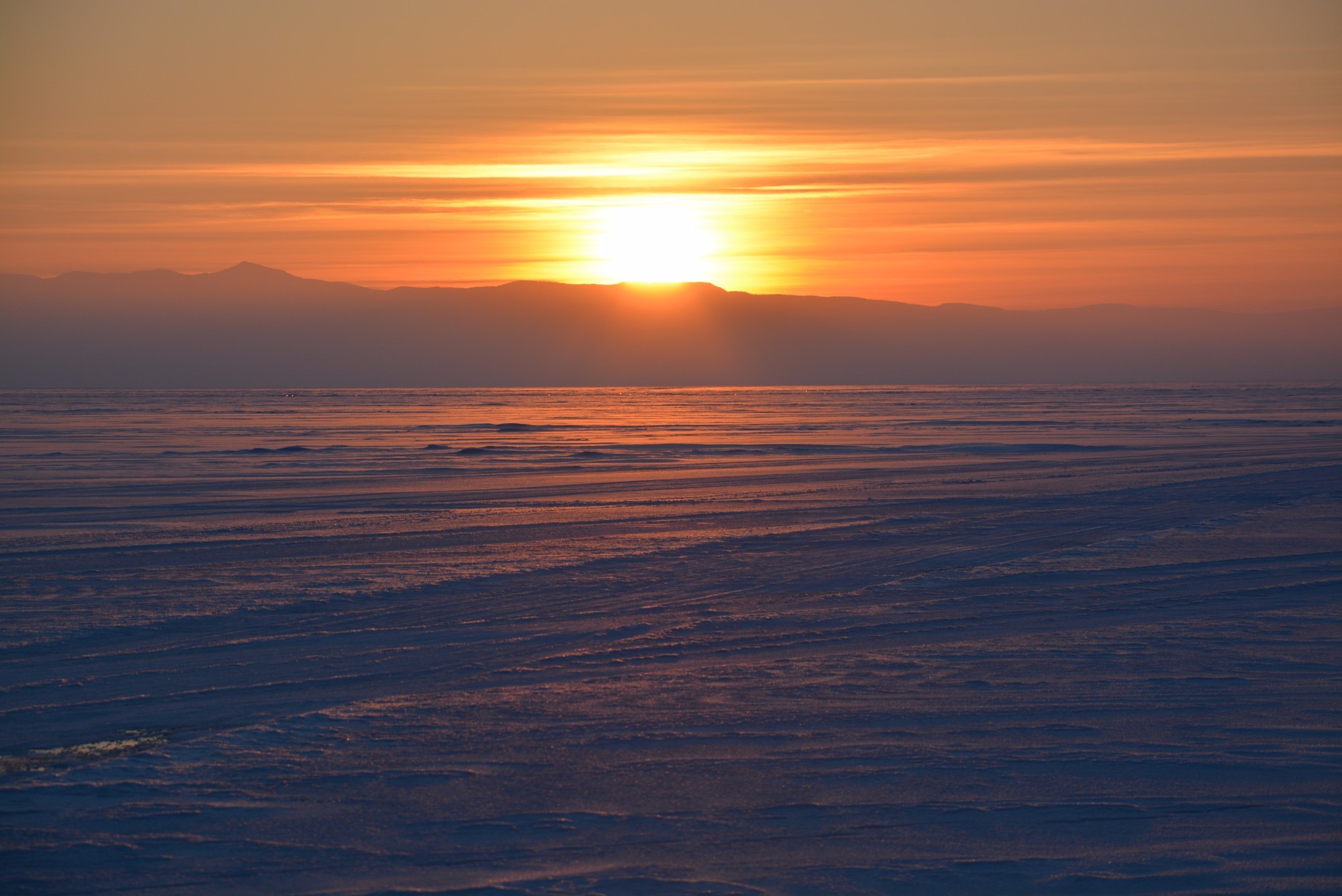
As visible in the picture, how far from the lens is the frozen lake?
14.6ft

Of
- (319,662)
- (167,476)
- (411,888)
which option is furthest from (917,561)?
(167,476)

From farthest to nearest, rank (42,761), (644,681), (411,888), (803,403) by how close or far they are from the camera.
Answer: (803,403) → (644,681) → (42,761) → (411,888)

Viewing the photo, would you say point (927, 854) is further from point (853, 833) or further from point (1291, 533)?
point (1291, 533)

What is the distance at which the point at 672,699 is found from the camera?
6.50 meters

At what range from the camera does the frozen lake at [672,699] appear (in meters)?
4.45

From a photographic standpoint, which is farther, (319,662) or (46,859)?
(319,662)

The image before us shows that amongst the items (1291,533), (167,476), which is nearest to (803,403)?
(167,476)

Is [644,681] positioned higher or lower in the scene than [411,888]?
higher

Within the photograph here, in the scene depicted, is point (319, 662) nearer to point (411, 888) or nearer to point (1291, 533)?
point (411, 888)

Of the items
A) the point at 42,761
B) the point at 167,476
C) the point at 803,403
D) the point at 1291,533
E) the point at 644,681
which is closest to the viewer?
the point at 42,761

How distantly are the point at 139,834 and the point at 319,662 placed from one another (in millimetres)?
2684

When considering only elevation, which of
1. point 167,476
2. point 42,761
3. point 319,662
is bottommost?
point 42,761

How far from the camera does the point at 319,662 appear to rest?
7234 mm

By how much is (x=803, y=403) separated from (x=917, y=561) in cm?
7203
